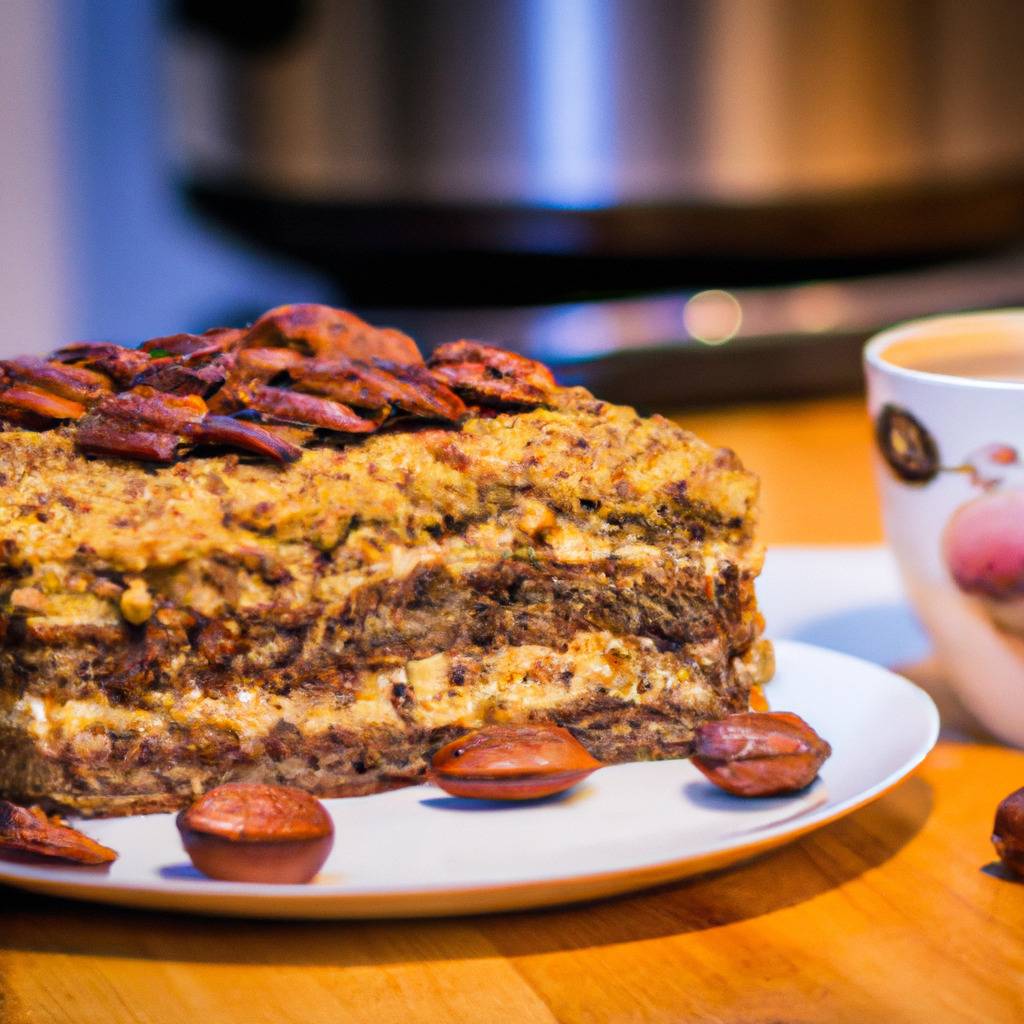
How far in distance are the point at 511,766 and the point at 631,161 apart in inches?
28.0

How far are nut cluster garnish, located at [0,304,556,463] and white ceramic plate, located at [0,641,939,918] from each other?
14 centimetres

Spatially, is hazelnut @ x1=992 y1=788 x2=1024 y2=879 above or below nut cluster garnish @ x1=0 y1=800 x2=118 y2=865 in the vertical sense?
below

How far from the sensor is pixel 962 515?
0.66 meters

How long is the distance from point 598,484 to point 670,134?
64cm

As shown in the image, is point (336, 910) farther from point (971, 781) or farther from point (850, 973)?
point (971, 781)

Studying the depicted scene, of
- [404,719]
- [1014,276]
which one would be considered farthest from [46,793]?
[1014,276]

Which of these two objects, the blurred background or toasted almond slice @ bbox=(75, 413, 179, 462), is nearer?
toasted almond slice @ bbox=(75, 413, 179, 462)

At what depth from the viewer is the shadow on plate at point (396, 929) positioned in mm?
500

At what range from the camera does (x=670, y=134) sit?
3.87 feet

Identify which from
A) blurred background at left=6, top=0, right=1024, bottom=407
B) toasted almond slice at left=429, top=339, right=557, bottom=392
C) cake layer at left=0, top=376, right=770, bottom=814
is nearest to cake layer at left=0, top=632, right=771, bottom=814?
cake layer at left=0, top=376, right=770, bottom=814

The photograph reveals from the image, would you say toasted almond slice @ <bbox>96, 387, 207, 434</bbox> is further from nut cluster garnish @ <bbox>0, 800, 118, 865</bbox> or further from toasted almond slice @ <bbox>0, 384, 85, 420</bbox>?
nut cluster garnish @ <bbox>0, 800, 118, 865</bbox>

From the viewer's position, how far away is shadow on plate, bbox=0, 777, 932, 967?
500 millimetres

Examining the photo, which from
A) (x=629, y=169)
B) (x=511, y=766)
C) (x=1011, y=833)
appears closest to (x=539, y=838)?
(x=511, y=766)

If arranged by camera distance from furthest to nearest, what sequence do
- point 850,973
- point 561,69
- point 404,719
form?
point 561,69
point 404,719
point 850,973
